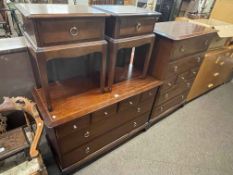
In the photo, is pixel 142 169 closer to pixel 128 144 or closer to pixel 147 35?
pixel 128 144

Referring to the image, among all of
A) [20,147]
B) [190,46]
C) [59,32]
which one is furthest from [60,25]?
[190,46]

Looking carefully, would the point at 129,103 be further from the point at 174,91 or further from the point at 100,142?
the point at 174,91

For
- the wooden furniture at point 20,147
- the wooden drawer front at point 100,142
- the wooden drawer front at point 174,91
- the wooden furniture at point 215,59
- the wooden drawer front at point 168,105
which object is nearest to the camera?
the wooden furniture at point 20,147

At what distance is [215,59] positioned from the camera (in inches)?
80.9

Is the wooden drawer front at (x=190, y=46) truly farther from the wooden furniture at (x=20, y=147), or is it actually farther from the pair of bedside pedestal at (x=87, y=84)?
the wooden furniture at (x=20, y=147)

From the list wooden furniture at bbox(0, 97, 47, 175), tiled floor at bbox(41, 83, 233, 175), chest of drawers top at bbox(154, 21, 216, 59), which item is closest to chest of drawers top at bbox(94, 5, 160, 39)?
chest of drawers top at bbox(154, 21, 216, 59)

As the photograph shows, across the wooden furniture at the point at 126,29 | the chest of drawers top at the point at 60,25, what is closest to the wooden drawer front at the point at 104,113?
the wooden furniture at the point at 126,29

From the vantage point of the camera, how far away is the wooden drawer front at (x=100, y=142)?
1.22m

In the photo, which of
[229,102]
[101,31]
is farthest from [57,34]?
[229,102]

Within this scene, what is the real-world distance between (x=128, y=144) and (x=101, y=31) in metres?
1.17

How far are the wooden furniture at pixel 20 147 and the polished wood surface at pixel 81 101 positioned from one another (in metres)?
0.07

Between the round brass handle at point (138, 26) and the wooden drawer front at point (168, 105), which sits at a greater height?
the round brass handle at point (138, 26)

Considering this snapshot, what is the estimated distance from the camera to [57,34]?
794mm

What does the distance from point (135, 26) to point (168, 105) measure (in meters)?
1.15
